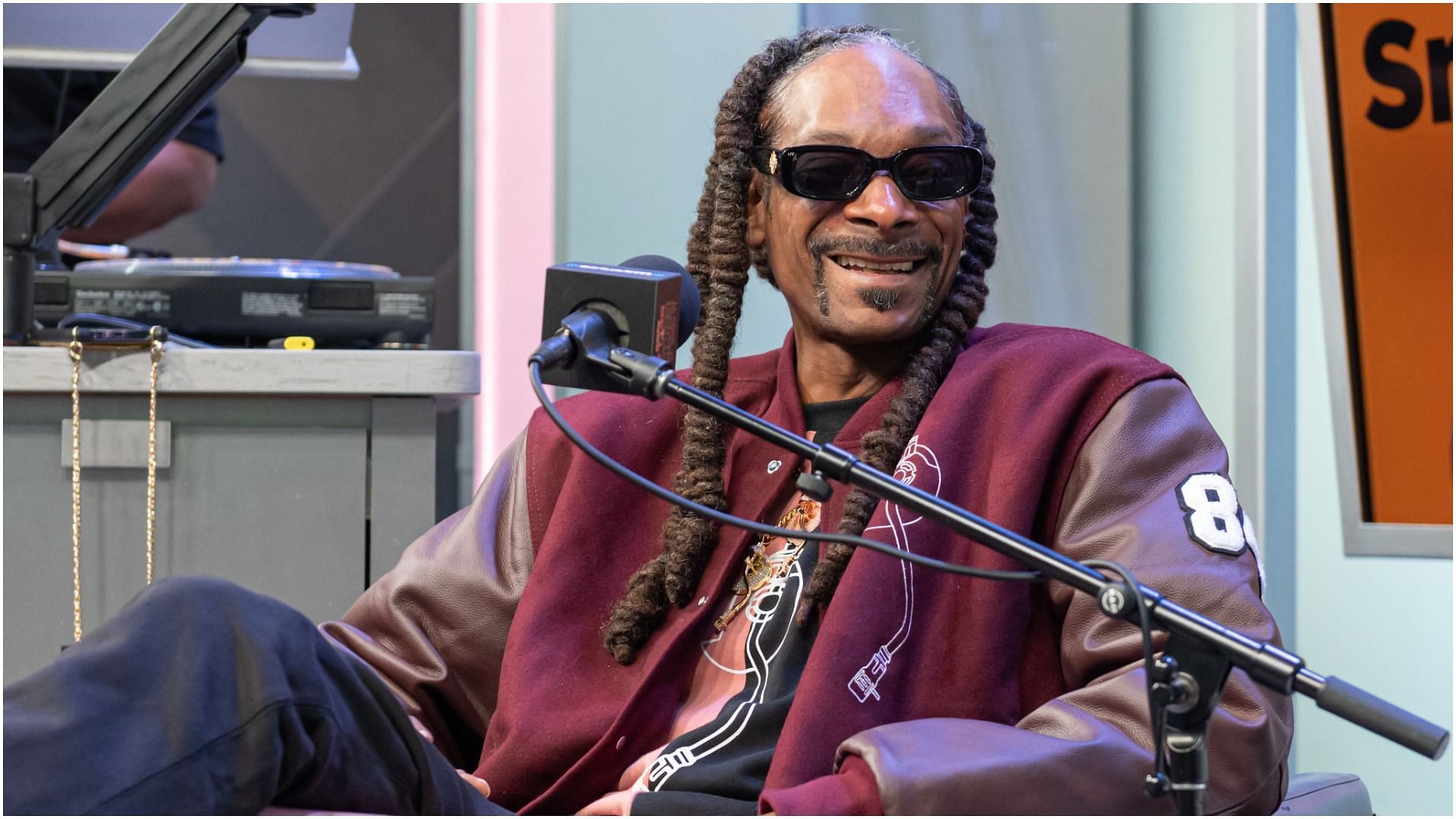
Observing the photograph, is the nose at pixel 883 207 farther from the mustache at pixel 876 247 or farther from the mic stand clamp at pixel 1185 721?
the mic stand clamp at pixel 1185 721

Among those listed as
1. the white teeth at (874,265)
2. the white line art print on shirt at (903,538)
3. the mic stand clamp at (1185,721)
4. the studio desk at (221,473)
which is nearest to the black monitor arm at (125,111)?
the studio desk at (221,473)

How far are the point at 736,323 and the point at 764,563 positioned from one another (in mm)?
346

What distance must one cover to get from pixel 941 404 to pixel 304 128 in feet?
9.16

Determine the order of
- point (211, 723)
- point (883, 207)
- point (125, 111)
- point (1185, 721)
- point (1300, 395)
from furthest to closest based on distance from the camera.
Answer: point (1300, 395)
point (125, 111)
point (883, 207)
point (211, 723)
point (1185, 721)

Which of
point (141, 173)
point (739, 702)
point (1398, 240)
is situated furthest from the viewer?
point (141, 173)

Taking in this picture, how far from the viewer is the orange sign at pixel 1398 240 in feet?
8.79

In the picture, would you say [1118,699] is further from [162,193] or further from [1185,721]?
[162,193]

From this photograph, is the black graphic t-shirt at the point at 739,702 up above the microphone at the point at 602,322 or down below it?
below

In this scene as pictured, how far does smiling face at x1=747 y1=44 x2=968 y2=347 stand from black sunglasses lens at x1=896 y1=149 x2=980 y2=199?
0.01 m

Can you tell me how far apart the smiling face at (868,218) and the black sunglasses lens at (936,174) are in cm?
1

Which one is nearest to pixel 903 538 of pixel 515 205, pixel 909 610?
pixel 909 610

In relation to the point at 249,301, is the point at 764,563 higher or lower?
lower

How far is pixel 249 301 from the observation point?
7.18 ft

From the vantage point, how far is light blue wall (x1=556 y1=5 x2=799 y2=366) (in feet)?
9.18
